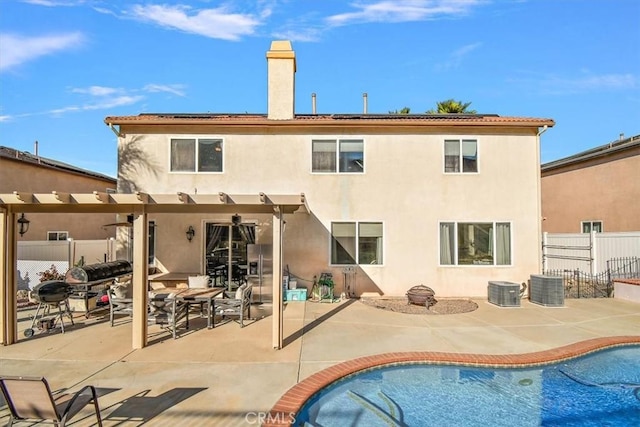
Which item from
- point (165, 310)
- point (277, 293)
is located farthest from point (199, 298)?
point (277, 293)

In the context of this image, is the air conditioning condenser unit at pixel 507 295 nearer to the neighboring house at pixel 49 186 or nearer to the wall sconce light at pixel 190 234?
the wall sconce light at pixel 190 234

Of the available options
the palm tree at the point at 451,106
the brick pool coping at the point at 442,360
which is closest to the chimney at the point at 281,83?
the brick pool coping at the point at 442,360

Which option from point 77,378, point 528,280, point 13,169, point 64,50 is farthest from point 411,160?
point 13,169

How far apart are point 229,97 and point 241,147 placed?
8.17 metres

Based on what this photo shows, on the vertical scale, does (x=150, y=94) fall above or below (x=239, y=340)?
above

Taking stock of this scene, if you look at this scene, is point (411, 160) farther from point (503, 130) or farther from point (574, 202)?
point (574, 202)

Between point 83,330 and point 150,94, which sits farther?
point 150,94

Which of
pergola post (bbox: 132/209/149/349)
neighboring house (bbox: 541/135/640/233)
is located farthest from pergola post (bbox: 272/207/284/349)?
neighboring house (bbox: 541/135/640/233)

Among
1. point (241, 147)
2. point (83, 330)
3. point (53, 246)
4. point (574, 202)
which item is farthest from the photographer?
point (574, 202)

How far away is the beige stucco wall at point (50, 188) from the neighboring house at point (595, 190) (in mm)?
22554

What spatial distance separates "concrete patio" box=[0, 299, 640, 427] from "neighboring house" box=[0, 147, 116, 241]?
7203mm

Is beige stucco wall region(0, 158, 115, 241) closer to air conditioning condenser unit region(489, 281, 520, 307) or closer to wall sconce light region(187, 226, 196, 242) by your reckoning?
wall sconce light region(187, 226, 196, 242)

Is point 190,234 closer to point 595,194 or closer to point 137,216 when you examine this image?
point 137,216

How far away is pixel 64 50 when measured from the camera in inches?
432
